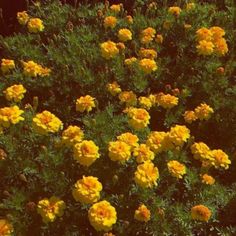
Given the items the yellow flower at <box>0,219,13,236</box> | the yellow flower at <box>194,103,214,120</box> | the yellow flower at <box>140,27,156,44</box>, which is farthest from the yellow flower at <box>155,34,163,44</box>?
the yellow flower at <box>0,219,13,236</box>

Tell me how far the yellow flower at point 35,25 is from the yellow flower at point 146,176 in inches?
66.0

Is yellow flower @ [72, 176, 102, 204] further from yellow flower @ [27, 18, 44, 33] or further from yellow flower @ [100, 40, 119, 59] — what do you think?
yellow flower @ [27, 18, 44, 33]

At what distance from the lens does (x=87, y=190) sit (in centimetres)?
275

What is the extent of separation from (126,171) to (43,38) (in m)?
1.74

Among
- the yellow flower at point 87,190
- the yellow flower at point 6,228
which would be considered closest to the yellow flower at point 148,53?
the yellow flower at point 87,190

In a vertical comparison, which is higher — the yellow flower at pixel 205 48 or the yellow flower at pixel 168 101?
the yellow flower at pixel 205 48

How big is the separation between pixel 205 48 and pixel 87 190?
144 cm

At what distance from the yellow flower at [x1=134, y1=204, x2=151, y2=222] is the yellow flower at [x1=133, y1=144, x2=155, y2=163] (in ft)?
0.89

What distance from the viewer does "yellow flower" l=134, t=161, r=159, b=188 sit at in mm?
2824

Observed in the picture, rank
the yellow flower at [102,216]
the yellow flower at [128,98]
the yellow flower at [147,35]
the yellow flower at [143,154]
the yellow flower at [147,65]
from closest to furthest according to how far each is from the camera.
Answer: the yellow flower at [102,216]
the yellow flower at [143,154]
the yellow flower at [128,98]
the yellow flower at [147,65]
the yellow flower at [147,35]

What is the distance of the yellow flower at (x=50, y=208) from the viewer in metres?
2.76

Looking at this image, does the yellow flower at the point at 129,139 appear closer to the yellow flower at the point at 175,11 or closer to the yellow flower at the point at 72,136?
the yellow flower at the point at 72,136

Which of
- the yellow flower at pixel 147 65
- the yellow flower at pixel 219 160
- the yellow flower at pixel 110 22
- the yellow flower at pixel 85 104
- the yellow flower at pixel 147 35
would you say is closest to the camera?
the yellow flower at pixel 219 160

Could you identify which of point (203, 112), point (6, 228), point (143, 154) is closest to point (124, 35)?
point (203, 112)
